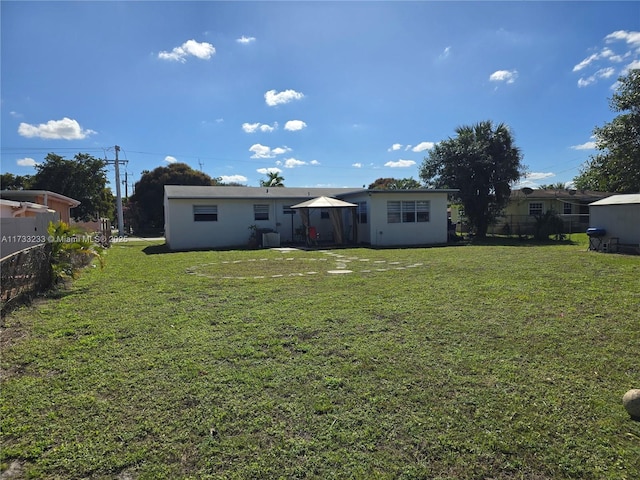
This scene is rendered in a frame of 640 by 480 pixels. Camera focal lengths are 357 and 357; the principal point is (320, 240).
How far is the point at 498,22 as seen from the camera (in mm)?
10461

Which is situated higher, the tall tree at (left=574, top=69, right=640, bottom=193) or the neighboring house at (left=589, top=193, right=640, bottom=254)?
the tall tree at (left=574, top=69, right=640, bottom=193)

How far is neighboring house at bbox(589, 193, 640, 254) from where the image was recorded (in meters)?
12.1

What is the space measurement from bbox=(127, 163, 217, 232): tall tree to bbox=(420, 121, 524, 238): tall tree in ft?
95.2

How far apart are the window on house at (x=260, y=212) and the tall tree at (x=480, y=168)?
10.8 meters

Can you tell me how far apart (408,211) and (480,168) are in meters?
6.37

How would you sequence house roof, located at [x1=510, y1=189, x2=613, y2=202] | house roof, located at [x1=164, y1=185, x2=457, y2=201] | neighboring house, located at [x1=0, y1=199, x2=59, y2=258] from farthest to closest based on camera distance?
1. house roof, located at [x1=510, y1=189, x2=613, y2=202]
2. house roof, located at [x1=164, y1=185, x2=457, y2=201]
3. neighboring house, located at [x1=0, y1=199, x2=59, y2=258]

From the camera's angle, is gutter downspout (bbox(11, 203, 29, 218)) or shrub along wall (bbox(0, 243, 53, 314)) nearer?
shrub along wall (bbox(0, 243, 53, 314))

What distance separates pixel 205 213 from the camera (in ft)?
56.7

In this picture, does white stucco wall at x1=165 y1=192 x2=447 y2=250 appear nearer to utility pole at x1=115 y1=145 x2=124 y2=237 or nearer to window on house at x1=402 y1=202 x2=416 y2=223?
window on house at x1=402 y1=202 x2=416 y2=223

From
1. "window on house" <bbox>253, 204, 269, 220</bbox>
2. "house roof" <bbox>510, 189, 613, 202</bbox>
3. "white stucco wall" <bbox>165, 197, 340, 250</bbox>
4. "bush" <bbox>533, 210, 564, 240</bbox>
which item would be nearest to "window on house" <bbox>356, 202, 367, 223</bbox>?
"white stucco wall" <bbox>165, 197, 340, 250</bbox>

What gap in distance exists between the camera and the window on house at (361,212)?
17.5 meters

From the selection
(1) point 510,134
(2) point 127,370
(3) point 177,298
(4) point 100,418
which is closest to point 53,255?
(3) point 177,298

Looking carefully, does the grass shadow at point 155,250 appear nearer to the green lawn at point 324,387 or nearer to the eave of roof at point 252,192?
the eave of roof at point 252,192

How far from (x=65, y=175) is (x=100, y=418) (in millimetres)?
36231
